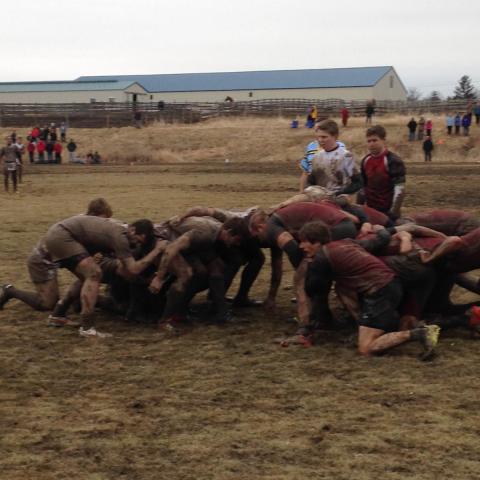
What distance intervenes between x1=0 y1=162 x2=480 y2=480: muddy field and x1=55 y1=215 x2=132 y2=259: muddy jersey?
36.6 inches

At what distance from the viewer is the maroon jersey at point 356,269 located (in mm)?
7695

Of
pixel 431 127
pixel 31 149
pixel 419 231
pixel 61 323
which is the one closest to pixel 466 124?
pixel 431 127

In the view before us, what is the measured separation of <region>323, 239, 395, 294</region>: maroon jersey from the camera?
7695 millimetres

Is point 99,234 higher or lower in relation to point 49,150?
higher

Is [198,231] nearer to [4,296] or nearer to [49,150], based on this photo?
[4,296]

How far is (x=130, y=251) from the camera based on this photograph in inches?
343

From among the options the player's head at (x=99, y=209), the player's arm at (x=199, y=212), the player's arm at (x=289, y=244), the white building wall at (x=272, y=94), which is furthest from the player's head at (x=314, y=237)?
the white building wall at (x=272, y=94)

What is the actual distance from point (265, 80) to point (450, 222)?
8174 centimetres

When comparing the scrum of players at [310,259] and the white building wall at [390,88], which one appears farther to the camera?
the white building wall at [390,88]

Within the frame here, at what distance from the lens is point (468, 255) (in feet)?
26.8

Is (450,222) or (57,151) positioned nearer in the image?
(450,222)

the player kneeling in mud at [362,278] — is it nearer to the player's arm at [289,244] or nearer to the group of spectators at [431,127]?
the player's arm at [289,244]

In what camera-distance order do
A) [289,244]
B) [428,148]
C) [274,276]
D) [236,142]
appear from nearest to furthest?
[289,244]
[274,276]
[428,148]
[236,142]

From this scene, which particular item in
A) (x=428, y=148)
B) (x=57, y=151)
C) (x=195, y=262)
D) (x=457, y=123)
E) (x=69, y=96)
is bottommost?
(x=57, y=151)
